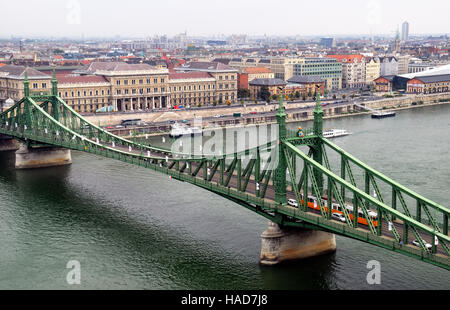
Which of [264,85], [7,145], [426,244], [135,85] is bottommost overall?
[7,145]

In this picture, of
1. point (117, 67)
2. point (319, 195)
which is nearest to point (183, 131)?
point (117, 67)

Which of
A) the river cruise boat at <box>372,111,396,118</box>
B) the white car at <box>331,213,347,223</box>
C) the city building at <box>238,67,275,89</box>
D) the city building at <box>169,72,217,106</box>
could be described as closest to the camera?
the white car at <box>331,213,347,223</box>

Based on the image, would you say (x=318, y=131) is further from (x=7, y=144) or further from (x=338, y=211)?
(x=7, y=144)

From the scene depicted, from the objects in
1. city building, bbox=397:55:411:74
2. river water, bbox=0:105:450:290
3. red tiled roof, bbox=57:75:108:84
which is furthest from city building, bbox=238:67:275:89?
river water, bbox=0:105:450:290

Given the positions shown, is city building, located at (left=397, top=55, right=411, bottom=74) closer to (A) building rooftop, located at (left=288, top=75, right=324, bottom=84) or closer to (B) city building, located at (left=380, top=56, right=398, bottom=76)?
(B) city building, located at (left=380, top=56, right=398, bottom=76)

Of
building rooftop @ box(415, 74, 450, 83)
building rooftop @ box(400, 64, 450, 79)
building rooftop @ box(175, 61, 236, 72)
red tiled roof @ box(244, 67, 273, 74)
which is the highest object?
building rooftop @ box(175, 61, 236, 72)

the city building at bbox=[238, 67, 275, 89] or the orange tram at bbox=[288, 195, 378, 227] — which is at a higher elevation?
the city building at bbox=[238, 67, 275, 89]

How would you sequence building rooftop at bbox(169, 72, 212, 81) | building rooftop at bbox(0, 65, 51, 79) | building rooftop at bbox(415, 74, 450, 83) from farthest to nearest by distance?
building rooftop at bbox(415, 74, 450, 83) < building rooftop at bbox(169, 72, 212, 81) < building rooftop at bbox(0, 65, 51, 79)

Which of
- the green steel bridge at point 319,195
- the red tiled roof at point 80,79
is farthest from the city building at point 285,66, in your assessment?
the green steel bridge at point 319,195
